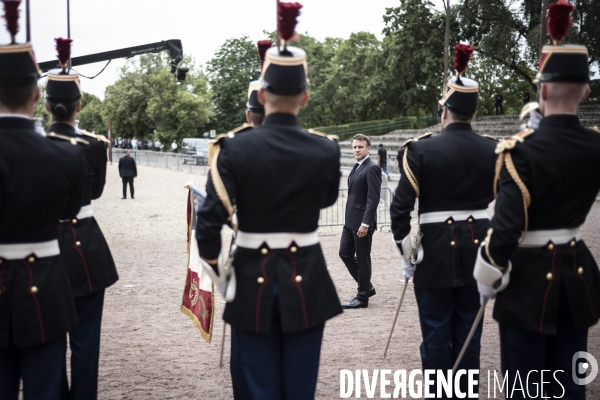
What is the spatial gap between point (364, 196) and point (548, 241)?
532 cm

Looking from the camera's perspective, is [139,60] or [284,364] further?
[139,60]

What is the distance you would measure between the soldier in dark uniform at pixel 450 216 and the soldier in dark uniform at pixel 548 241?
109cm

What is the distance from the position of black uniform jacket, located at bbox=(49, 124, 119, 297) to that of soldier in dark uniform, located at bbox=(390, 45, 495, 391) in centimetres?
223

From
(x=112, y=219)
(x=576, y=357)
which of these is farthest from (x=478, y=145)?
(x=112, y=219)

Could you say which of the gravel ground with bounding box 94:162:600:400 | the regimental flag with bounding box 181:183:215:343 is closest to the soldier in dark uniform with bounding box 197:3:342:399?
the gravel ground with bounding box 94:162:600:400

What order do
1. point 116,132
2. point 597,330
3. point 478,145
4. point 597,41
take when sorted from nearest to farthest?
point 478,145
point 597,330
point 597,41
point 116,132

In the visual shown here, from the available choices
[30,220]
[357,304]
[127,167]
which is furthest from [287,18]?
[127,167]

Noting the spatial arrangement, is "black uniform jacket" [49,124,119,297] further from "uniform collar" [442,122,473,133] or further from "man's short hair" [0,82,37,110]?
"uniform collar" [442,122,473,133]

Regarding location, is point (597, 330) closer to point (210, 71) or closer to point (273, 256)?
point (273, 256)

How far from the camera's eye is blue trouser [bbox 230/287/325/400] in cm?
391

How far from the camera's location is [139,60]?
3155 inches

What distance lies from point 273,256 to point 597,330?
5.36m

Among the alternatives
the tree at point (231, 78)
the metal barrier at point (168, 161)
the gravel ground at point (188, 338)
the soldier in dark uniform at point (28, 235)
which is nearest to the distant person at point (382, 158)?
the metal barrier at point (168, 161)

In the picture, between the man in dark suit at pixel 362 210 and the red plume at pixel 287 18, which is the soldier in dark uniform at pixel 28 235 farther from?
the man in dark suit at pixel 362 210
